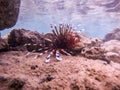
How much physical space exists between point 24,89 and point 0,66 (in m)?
1.24

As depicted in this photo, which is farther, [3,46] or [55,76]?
[3,46]

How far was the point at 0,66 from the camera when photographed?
4.04 metres

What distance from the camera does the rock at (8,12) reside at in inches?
212

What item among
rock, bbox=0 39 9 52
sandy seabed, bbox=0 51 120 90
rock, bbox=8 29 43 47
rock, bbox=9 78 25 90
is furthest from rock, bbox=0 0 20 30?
rock, bbox=9 78 25 90

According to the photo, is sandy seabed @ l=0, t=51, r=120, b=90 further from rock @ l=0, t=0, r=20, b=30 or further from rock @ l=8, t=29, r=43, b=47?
rock @ l=0, t=0, r=20, b=30

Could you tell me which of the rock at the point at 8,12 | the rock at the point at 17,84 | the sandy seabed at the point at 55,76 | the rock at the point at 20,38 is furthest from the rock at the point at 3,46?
the rock at the point at 17,84

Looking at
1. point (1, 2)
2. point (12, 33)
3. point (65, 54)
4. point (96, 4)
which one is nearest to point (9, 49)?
point (12, 33)

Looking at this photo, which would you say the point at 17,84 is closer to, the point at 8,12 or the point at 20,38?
the point at 20,38

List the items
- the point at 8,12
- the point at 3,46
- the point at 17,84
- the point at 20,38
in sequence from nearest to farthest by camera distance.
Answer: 1. the point at 17,84
2. the point at 3,46
3. the point at 20,38
4. the point at 8,12

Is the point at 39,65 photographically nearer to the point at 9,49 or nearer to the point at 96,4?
the point at 9,49

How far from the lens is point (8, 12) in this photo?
5.66m

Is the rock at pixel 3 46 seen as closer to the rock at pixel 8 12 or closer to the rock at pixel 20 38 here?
the rock at pixel 20 38

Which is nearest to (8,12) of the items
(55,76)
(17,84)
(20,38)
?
(20,38)

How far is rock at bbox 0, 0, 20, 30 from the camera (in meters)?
5.38
